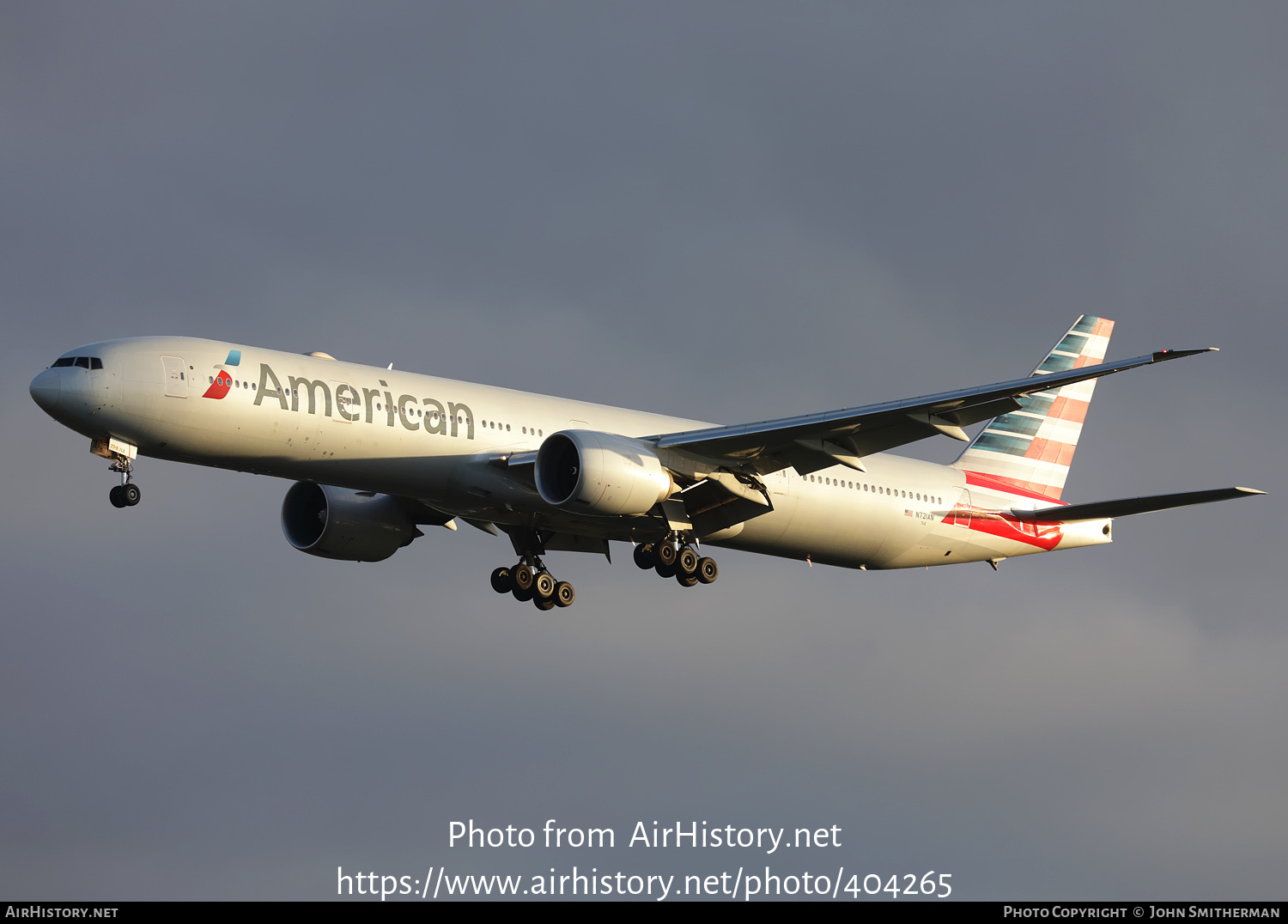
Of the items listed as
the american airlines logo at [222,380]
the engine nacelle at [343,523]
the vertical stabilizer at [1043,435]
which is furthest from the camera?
the vertical stabilizer at [1043,435]

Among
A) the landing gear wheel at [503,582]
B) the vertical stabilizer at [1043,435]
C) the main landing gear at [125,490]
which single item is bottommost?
the main landing gear at [125,490]

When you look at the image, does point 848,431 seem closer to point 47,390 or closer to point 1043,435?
point 1043,435

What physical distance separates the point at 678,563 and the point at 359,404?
9464 mm

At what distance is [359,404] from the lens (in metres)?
33.8

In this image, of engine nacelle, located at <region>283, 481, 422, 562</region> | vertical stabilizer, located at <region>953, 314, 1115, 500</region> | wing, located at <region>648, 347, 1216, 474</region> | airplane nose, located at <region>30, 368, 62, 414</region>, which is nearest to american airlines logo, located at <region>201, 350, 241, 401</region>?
airplane nose, located at <region>30, 368, 62, 414</region>

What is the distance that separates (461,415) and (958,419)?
1183 cm

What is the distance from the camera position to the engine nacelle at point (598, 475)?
112 ft

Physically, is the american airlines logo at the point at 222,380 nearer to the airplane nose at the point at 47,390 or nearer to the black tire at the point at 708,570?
the airplane nose at the point at 47,390

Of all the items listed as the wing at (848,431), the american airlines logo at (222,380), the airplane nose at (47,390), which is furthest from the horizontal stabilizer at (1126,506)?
the airplane nose at (47,390)

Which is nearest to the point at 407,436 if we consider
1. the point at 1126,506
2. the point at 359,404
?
the point at 359,404

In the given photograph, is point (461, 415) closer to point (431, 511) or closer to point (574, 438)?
point (574, 438)

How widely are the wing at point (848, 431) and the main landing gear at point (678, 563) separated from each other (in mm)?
2754

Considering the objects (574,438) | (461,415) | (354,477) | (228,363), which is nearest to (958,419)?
(574,438)

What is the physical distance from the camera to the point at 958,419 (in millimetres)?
35000
